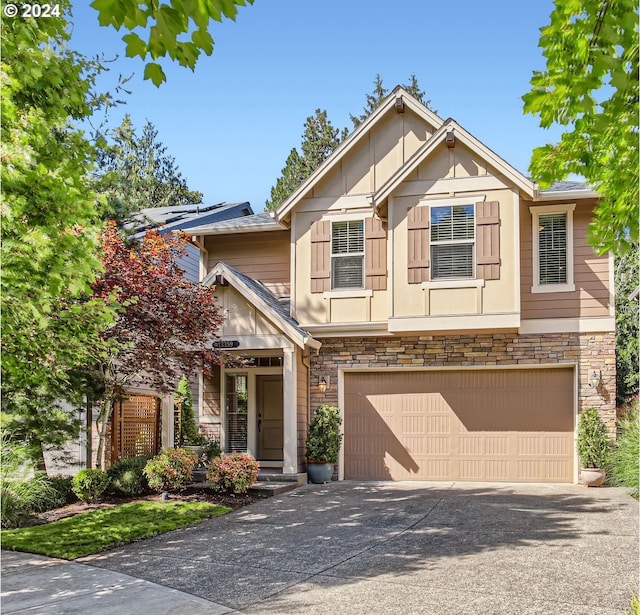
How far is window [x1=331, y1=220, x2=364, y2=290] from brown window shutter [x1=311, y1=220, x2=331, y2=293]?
0.10m

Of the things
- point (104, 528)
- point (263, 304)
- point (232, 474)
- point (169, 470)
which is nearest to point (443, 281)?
point (263, 304)

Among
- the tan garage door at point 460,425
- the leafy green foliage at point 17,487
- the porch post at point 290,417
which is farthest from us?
the tan garage door at point 460,425

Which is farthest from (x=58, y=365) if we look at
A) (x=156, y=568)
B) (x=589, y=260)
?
(x=589, y=260)

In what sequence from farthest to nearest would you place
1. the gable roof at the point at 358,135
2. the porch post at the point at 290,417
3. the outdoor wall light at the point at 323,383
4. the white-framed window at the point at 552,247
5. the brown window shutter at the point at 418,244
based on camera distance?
the outdoor wall light at the point at 323,383 → the gable roof at the point at 358,135 → the white-framed window at the point at 552,247 → the porch post at the point at 290,417 → the brown window shutter at the point at 418,244

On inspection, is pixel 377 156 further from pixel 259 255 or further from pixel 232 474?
pixel 232 474

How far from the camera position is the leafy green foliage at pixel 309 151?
31.7 meters

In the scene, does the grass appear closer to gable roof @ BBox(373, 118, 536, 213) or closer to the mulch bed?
the mulch bed

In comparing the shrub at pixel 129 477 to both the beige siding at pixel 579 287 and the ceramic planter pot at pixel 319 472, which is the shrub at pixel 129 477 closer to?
the ceramic planter pot at pixel 319 472

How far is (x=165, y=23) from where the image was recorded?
328cm

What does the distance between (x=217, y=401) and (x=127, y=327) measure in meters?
4.46

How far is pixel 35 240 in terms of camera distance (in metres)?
6.03

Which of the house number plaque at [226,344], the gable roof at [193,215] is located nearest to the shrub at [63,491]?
the house number plaque at [226,344]

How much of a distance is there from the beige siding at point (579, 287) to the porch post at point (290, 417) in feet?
15.7

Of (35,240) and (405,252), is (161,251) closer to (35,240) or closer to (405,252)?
(405,252)
